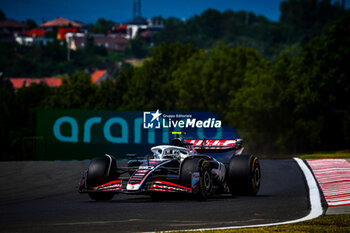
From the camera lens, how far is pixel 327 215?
41.2 ft

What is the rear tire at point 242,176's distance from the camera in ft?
54.7

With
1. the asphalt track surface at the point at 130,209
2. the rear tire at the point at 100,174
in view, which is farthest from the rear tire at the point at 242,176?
the rear tire at the point at 100,174

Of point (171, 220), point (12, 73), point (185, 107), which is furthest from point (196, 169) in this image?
point (12, 73)

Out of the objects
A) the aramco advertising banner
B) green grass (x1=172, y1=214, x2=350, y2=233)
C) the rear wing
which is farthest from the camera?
the aramco advertising banner

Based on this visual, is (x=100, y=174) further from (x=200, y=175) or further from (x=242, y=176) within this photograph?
(x=242, y=176)

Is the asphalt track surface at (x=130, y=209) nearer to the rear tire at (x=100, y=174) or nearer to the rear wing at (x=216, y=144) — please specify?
the rear tire at (x=100, y=174)

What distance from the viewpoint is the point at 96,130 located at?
3631cm

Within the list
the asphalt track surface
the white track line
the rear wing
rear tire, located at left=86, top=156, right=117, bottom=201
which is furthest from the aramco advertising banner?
rear tire, located at left=86, top=156, right=117, bottom=201

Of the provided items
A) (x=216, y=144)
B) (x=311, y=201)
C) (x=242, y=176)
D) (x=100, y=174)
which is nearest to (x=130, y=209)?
(x=100, y=174)

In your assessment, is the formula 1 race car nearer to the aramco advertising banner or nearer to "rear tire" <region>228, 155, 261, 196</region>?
"rear tire" <region>228, 155, 261, 196</region>

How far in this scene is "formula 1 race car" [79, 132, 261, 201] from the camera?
15.1 m

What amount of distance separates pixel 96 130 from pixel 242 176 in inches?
808

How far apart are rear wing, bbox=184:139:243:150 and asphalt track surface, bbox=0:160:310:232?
4.67 feet

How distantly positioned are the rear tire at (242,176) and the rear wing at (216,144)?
49.5 inches
